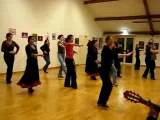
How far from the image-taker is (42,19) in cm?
1092

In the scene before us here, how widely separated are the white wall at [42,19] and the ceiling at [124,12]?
81 cm

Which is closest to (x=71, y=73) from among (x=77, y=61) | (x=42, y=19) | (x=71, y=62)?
(x=71, y=62)

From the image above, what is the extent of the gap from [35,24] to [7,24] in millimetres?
1563

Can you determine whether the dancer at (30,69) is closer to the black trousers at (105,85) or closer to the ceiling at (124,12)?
the black trousers at (105,85)

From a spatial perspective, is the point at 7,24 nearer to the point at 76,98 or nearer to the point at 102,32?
the point at 76,98

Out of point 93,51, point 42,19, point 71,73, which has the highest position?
point 42,19

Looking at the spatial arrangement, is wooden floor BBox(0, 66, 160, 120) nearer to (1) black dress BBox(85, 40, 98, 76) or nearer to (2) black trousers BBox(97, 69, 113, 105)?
(2) black trousers BBox(97, 69, 113, 105)

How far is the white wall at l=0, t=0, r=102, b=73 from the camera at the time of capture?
9266 mm

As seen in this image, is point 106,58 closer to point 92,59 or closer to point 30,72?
point 30,72

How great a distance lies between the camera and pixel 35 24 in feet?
34.6

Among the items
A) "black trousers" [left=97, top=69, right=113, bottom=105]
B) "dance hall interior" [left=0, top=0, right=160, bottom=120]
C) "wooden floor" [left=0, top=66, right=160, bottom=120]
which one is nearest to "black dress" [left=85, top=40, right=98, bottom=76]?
"dance hall interior" [left=0, top=0, right=160, bottom=120]

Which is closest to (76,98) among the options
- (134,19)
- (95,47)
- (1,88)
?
(1,88)

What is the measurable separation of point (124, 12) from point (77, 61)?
12.7 feet

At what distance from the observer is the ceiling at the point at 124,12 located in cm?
1280
